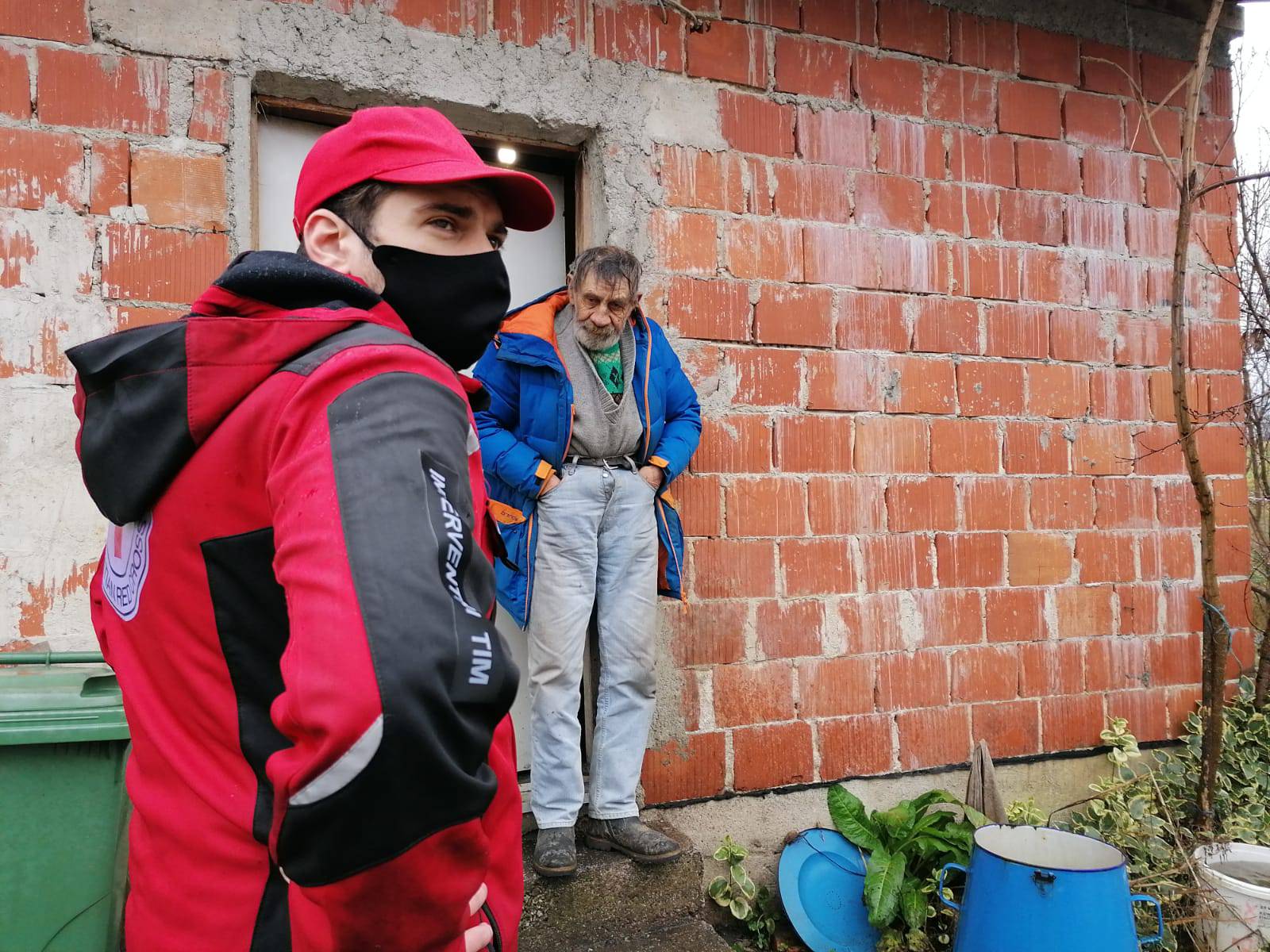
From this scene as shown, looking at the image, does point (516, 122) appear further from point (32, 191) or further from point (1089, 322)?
point (1089, 322)

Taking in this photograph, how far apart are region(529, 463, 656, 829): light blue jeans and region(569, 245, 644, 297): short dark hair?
640 mm

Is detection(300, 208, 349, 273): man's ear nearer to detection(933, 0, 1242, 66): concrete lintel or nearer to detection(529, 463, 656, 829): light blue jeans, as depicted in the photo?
detection(529, 463, 656, 829): light blue jeans

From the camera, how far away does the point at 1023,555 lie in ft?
12.6

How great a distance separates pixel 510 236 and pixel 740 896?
8.68 feet

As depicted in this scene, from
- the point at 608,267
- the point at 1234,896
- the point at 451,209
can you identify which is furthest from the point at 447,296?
the point at 1234,896

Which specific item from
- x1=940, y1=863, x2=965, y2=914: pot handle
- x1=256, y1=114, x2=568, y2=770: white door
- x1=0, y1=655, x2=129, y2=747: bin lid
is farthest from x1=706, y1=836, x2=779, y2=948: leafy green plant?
x1=0, y1=655, x2=129, y2=747: bin lid

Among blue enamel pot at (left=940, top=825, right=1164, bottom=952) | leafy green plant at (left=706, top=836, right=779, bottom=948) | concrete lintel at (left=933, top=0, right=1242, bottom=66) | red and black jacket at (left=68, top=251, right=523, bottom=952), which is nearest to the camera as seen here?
red and black jacket at (left=68, top=251, right=523, bottom=952)

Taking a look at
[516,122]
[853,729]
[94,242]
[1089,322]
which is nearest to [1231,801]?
[853,729]

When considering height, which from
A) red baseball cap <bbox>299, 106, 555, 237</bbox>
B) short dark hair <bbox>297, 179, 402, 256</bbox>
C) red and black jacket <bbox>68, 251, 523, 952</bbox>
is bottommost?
red and black jacket <bbox>68, 251, 523, 952</bbox>

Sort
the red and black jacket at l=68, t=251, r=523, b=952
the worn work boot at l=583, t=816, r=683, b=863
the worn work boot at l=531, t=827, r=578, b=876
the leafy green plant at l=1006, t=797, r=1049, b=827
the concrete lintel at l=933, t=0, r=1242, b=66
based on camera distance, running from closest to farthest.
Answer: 1. the red and black jacket at l=68, t=251, r=523, b=952
2. the worn work boot at l=531, t=827, r=578, b=876
3. the worn work boot at l=583, t=816, r=683, b=863
4. the leafy green plant at l=1006, t=797, r=1049, b=827
5. the concrete lintel at l=933, t=0, r=1242, b=66

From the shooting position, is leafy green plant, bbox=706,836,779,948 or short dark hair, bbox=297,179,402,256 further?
leafy green plant, bbox=706,836,779,948

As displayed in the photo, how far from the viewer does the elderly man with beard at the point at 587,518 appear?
2.85 meters

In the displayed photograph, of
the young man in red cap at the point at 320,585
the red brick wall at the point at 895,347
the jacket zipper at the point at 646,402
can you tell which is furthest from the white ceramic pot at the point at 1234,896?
the young man in red cap at the point at 320,585

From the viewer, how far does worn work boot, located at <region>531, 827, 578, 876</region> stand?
270cm
